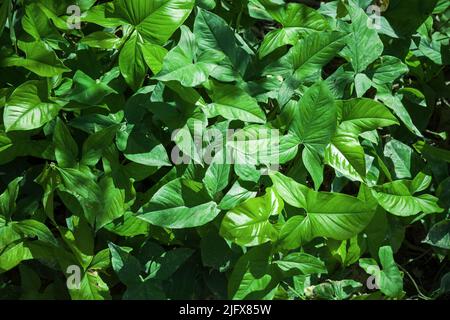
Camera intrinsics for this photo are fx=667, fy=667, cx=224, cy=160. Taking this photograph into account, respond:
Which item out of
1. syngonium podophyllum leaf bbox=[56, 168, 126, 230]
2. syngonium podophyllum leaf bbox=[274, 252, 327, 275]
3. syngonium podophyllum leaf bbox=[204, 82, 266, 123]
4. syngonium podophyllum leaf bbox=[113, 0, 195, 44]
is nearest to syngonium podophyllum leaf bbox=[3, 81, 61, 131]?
syngonium podophyllum leaf bbox=[56, 168, 126, 230]

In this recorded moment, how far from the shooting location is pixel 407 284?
2.02 meters

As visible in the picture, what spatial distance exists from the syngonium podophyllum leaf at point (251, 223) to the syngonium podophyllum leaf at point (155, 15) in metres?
0.43

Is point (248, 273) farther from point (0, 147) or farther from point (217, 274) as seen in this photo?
point (0, 147)

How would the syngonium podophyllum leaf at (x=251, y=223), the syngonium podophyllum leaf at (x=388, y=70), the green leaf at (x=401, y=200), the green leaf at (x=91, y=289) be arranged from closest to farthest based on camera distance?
the syngonium podophyllum leaf at (x=251, y=223) → the green leaf at (x=91, y=289) → the green leaf at (x=401, y=200) → the syngonium podophyllum leaf at (x=388, y=70)

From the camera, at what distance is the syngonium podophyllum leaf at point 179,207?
4.75 ft

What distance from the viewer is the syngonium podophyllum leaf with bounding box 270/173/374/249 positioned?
144cm

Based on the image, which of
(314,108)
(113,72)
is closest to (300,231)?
(314,108)

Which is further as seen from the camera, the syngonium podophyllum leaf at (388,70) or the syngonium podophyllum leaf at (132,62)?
the syngonium podophyllum leaf at (388,70)

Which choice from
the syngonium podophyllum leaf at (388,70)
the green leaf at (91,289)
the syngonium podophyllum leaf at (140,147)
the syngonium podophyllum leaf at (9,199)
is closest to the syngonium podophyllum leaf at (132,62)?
the syngonium podophyllum leaf at (140,147)

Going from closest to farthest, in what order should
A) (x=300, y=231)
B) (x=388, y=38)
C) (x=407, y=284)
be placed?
(x=300, y=231) < (x=388, y=38) < (x=407, y=284)

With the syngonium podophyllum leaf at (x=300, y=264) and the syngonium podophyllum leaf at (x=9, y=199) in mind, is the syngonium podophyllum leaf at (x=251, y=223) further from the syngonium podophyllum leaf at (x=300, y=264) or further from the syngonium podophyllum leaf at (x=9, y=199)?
the syngonium podophyllum leaf at (x=9, y=199)

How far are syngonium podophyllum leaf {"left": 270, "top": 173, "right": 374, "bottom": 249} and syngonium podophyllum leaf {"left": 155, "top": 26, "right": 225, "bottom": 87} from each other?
27 centimetres

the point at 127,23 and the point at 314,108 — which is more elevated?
the point at 127,23
